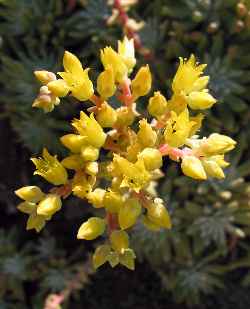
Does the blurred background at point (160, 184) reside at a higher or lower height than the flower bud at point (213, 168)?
lower

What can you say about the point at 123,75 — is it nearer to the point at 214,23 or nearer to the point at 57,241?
the point at 214,23

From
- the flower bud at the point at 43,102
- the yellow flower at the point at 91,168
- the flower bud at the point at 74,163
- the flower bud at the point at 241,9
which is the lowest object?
the flower bud at the point at 74,163

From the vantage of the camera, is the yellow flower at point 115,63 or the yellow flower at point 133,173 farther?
the yellow flower at point 115,63

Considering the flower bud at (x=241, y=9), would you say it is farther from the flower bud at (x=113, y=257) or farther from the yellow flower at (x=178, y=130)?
the flower bud at (x=113, y=257)

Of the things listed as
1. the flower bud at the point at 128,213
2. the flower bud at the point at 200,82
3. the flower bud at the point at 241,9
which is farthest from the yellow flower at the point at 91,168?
the flower bud at the point at 241,9

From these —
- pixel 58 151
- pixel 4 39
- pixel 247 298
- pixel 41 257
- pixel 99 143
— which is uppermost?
pixel 99 143

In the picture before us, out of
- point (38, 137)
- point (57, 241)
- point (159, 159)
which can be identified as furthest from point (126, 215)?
point (57, 241)

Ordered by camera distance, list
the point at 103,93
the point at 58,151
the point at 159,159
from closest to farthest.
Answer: the point at 159,159 → the point at 103,93 → the point at 58,151

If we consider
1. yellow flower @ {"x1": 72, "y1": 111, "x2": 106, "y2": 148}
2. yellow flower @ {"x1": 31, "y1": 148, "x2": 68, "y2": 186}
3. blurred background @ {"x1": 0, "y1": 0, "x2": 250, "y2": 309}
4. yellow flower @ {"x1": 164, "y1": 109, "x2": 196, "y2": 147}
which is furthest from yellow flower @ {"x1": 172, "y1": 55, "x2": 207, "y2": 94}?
blurred background @ {"x1": 0, "y1": 0, "x2": 250, "y2": 309}
